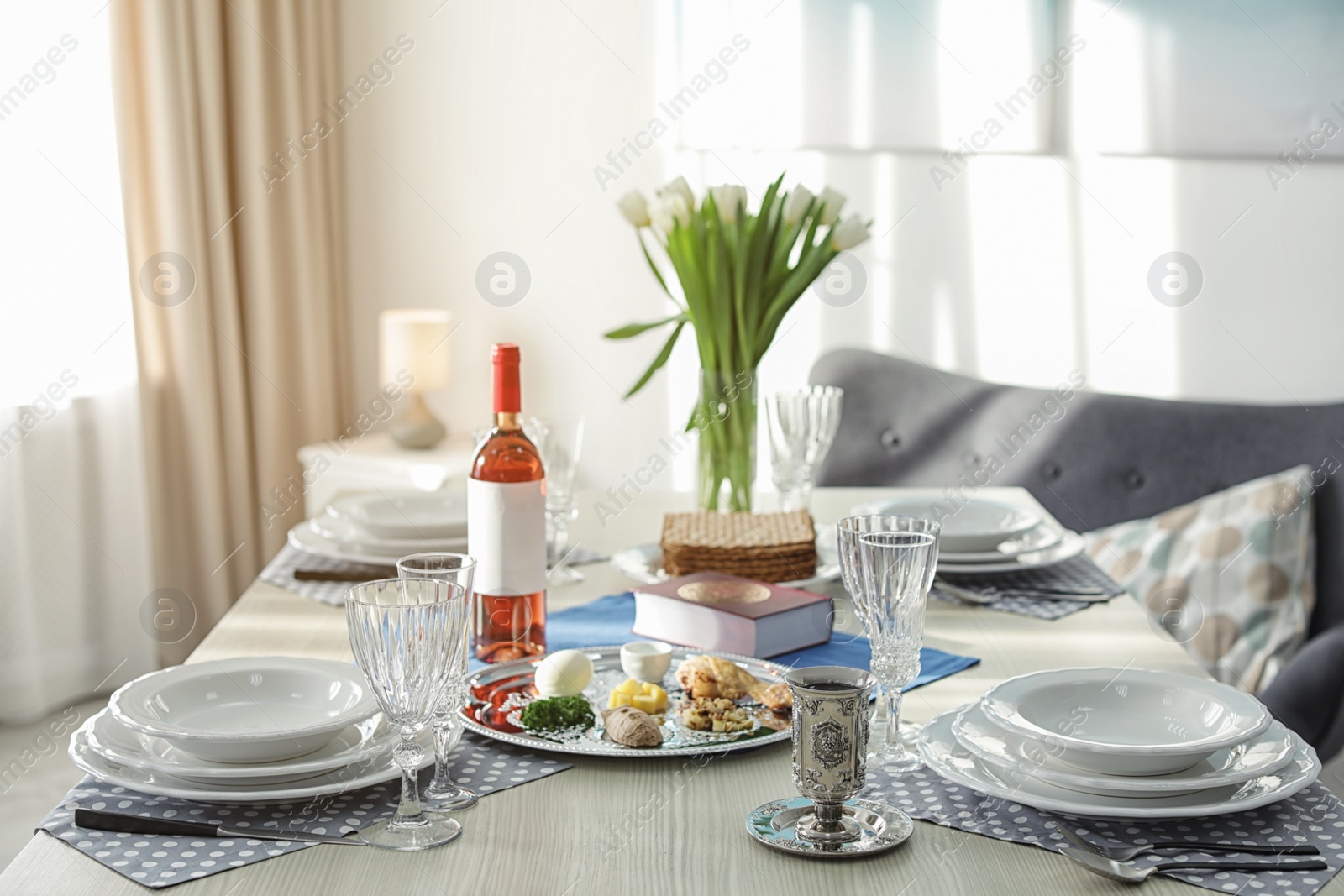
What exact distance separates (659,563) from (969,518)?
468mm

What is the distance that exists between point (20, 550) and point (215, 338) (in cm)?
81

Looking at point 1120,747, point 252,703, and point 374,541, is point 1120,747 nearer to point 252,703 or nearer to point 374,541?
point 252,703

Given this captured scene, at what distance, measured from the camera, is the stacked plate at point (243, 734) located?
2.91 ft

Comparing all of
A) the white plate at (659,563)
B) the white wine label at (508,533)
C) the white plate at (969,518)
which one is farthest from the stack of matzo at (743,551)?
the white wine label at (508,533)

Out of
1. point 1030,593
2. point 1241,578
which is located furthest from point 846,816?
point 1241,578

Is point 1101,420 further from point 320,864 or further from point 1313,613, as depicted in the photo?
point 320,864

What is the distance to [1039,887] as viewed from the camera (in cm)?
79

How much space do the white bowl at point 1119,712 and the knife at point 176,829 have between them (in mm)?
491

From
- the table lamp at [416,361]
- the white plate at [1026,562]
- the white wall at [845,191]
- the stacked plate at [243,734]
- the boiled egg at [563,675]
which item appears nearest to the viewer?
the stacked plate at [243,734]

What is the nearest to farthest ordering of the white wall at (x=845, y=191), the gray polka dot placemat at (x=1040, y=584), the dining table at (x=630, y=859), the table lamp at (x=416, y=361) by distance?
the dining table at (x=630, y=859) < the gray polka dot placemat at (x=1040, y=584) < the white wall at (x=845, y=191) < the table lamp at (x=416, y=361)

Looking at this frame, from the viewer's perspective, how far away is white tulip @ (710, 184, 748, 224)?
62.9 inches

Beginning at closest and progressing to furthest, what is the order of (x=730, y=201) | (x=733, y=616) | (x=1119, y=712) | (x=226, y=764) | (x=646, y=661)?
(x=226, y=764) < (x=1119, y=712) < (x=646, y=661) < (x=733, y=616) < (x=730, y=201)

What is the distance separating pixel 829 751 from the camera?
33.0 inches

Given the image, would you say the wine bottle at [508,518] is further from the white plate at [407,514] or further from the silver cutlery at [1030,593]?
the silver cutlery at [1030,593]
